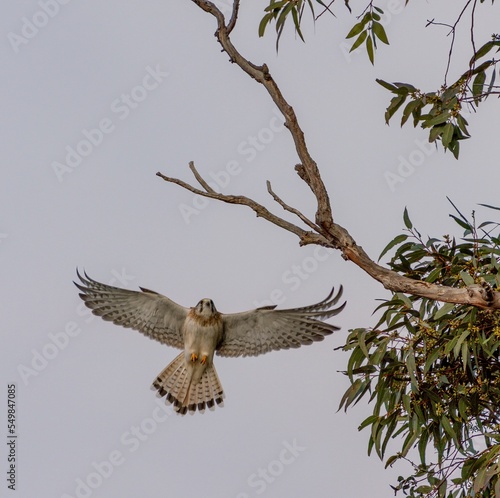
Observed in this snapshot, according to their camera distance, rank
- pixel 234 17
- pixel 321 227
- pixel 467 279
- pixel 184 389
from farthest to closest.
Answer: pixel 184 389 < pixel 234 17 < pixel 321 227 < pixel 467 279

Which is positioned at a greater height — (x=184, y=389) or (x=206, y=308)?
(x=206, y=308)

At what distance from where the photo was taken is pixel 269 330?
287 inches

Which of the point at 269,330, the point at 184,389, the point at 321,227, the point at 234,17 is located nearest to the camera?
the point at 321,227

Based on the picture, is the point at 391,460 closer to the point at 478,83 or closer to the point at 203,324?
the point at 478,83

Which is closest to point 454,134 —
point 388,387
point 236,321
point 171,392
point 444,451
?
point 388,387

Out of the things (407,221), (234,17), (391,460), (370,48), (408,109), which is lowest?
(391,460)

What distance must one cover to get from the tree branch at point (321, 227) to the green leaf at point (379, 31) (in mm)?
907

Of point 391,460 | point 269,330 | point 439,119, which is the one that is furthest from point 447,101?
point 269,330

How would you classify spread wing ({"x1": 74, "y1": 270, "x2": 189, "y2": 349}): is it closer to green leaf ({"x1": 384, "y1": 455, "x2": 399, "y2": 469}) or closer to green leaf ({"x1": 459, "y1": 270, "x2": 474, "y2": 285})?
green leaf ({"x1": 384, "y1": 455, "x2": 399, "y2": 469})

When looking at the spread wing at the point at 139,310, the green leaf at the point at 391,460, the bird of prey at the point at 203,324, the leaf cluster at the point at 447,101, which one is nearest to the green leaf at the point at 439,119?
the leaf cluster at the point at 447,101

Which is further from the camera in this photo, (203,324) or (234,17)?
(203,324)

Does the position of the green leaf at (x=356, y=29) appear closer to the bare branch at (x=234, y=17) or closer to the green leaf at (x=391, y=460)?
the bare branch at (x=234, y=17)

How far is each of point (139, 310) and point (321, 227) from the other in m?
3.97

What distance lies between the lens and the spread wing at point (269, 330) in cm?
712
